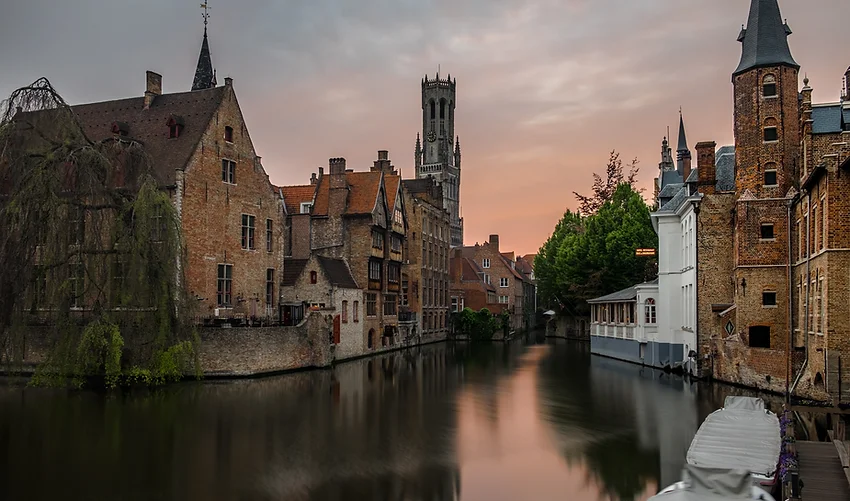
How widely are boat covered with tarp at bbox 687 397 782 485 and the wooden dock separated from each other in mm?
684

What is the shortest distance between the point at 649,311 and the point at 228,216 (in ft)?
76.5

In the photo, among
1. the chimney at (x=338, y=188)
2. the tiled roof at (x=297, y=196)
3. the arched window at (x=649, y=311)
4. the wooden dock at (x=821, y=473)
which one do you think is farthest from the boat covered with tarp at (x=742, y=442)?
the tiled roof at (x=297, y=196)

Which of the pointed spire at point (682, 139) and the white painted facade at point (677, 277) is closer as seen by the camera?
the white painted facade at point (677, 277)

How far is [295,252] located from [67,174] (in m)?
22.2

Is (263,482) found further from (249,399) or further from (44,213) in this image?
(44,213)

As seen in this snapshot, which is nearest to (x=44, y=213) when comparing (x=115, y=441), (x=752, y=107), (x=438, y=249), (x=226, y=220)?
(x=115, y=441)

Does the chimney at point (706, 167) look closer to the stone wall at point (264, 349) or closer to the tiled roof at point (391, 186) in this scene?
the stone wall at point (264, 349)

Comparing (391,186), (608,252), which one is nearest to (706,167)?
(391,186)

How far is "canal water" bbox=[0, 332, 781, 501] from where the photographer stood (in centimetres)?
1344

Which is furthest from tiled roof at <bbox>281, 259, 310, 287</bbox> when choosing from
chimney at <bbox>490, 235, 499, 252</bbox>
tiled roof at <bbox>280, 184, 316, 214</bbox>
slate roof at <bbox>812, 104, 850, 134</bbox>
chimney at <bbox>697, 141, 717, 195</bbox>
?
chimney at <bbox>490, 235, 499, 252</bbox>

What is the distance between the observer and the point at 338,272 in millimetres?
40906

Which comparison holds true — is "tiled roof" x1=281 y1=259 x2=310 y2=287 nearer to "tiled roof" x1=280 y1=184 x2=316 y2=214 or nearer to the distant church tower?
"tiled roof" x1=280 y1=184 x2=316 y2=214

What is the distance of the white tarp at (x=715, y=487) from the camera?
8617 millimetres

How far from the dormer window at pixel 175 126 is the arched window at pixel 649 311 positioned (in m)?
26.4
